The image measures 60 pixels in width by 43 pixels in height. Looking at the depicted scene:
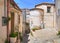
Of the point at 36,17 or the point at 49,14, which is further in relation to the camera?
the point at 49,14

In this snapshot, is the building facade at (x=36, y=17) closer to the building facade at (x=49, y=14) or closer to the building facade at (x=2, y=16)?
the building facade at (x=49, y=14)

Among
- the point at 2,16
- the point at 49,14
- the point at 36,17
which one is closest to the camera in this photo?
the point at 2,16

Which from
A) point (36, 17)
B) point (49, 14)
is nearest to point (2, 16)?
point (36, 17)

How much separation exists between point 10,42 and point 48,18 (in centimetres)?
1915

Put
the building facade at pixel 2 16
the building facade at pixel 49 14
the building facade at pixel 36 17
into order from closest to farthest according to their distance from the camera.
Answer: the building facade at pixel 2 16
the building facade at pixel 36 17
the building facade at pixel 49 14

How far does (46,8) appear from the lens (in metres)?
26.3

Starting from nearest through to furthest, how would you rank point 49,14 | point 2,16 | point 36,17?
point 2,16 < point 36,17 < point 49,14

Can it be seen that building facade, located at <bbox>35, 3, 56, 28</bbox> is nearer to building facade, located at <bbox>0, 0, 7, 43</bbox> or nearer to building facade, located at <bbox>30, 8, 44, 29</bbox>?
building facade, located at <bbox>30, 8, 44, 29</bbox>

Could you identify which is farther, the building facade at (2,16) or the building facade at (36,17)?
the building facade at (36,17)

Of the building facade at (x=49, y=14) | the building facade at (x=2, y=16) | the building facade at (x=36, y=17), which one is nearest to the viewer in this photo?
the building facade at (x=2, y=16)

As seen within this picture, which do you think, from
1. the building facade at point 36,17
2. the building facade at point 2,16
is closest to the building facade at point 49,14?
the building facade at point 36,17

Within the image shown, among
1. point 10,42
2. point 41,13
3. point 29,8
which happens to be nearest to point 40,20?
point 41,13

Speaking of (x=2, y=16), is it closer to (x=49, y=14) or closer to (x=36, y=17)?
(x=36, y=17)

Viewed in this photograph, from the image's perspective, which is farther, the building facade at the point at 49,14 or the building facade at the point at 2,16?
the building facade at the point at 49,14
